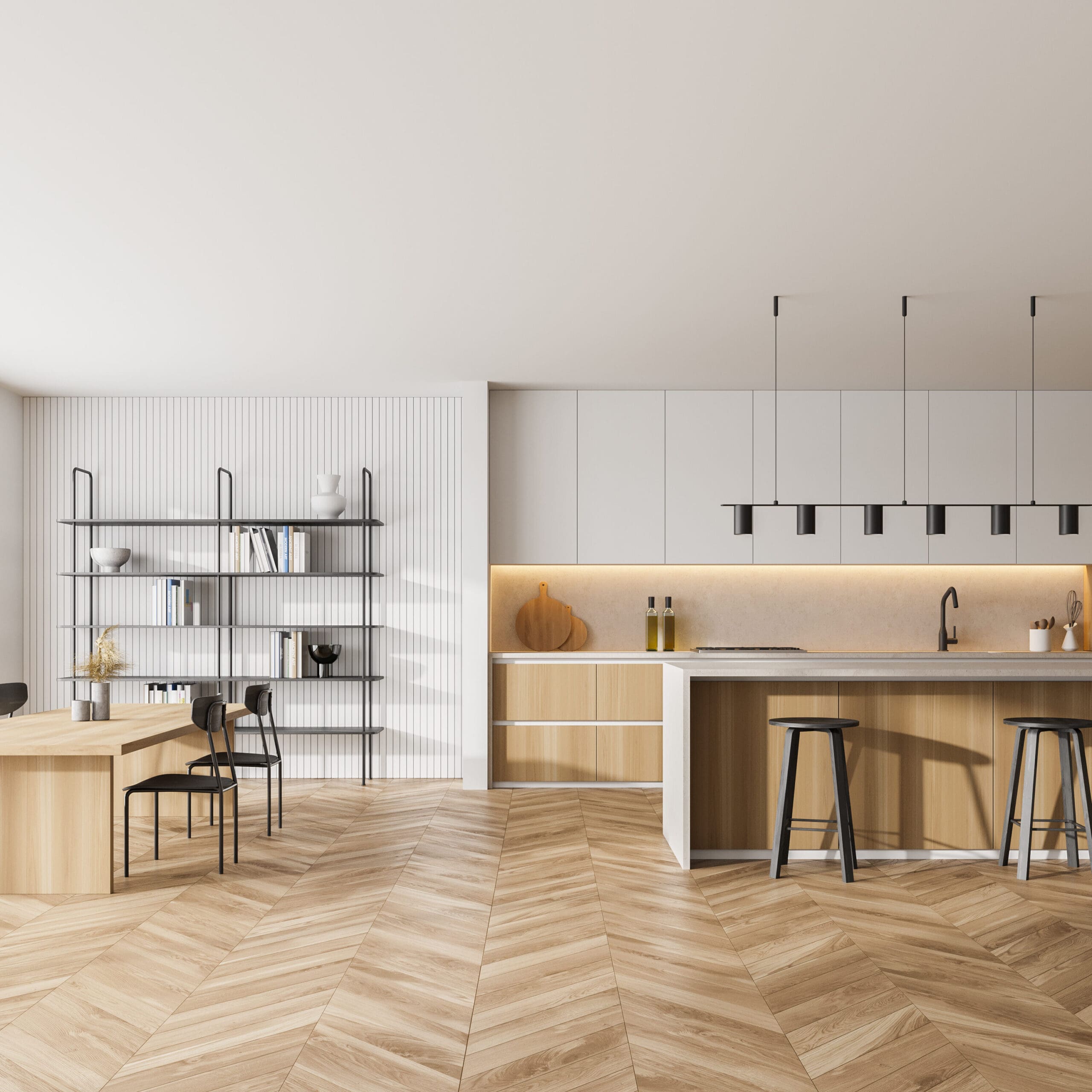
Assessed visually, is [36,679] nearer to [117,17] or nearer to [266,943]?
[266,943]

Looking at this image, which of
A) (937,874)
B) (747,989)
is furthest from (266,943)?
(937,874)

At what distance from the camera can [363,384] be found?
677cm

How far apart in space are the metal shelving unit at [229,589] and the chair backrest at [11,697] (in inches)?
38.4

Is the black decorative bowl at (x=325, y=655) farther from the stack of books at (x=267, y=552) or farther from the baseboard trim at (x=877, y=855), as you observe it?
the baseboard trim at (x=877, y=855)

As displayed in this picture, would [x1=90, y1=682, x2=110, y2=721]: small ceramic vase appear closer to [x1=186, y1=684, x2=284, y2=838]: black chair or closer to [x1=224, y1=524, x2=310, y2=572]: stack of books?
[x1=186, y1=684, x2=284, y2=838]: black chair

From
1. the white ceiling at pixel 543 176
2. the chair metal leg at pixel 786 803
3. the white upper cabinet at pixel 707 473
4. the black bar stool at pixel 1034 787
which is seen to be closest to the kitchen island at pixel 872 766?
the black bar stool at pixel 1034 787

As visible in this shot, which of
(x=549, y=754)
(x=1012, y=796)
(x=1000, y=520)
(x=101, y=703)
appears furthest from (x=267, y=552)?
(x=1012, y=796)

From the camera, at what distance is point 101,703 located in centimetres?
496

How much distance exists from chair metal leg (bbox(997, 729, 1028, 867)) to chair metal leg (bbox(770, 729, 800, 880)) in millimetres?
1015

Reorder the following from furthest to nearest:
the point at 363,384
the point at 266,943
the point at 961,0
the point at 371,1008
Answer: the point at 363,384, the point at 266,943, the point at 371,1008, the point at 961,0

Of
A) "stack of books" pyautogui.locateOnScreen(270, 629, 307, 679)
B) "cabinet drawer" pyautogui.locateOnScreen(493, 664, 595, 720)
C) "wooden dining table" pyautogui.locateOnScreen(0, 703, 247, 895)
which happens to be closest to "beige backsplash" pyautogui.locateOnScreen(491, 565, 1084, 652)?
"cabinet drawer" pyautogui.locateOnScreen(493, 664, 595, 720)

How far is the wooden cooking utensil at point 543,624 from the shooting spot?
7180mm

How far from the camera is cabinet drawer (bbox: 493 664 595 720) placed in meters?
6.70

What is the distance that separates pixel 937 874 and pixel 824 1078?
7.37ft
